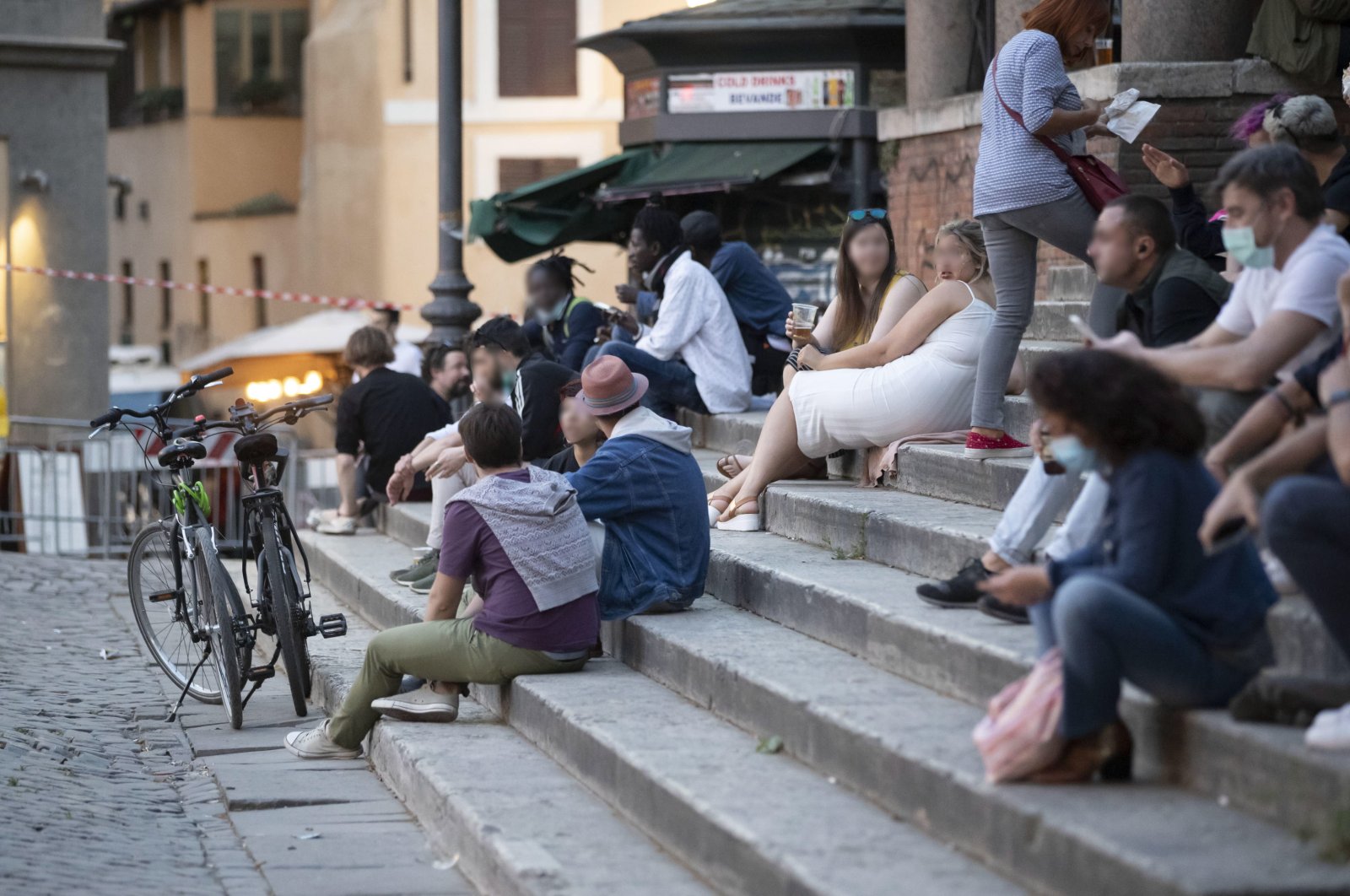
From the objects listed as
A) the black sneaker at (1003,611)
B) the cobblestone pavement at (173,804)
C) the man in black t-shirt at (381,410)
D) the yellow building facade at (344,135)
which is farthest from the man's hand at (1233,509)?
the yellow building facade at (344,135)

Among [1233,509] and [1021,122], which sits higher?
[1021,122]

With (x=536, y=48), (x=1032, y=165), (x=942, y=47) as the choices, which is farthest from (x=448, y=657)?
(x=536, y=48)

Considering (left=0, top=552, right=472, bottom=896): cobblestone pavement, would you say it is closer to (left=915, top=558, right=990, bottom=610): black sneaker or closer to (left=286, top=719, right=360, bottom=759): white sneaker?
(left=286, top=719, right=360, bottom=759): white sneaker

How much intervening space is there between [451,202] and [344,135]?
21.2 metres

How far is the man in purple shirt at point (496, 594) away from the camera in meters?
6.59

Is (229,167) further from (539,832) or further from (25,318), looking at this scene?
(539,832)

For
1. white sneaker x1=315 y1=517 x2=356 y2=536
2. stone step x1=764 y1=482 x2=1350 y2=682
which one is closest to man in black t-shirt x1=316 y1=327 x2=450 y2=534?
white sneaker x1=315 y1=517 x2=356 y2=536

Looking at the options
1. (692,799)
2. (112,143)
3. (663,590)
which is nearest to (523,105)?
(112,143)

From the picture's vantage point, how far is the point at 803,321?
27.6ft

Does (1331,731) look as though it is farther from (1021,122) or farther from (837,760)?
(1021,122)

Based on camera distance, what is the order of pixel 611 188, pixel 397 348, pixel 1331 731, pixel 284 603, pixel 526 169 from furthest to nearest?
pixel 526 169
pixel 611 188
pixel 397 348
pixel 284 603
pixel 1331 731

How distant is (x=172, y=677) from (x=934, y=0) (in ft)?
21.9

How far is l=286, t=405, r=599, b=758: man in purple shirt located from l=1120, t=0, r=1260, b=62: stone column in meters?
4.77

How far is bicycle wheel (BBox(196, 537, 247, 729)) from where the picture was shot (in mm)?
7695
